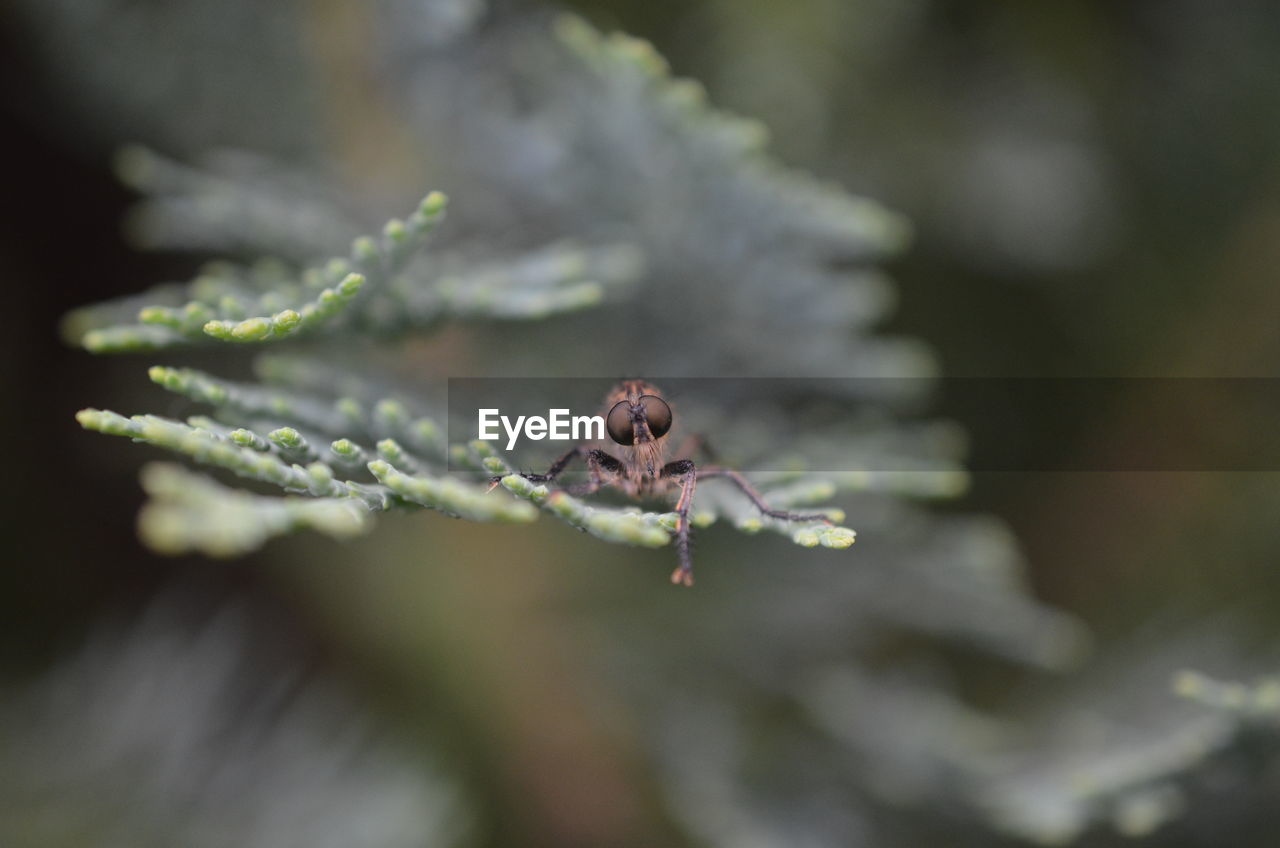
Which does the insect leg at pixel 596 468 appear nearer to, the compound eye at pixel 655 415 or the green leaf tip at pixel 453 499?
the compound eye at pixel 655 415

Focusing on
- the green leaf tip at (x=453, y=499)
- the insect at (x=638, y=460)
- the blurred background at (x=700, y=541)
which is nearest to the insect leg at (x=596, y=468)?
the insect at (x=638, y=460)

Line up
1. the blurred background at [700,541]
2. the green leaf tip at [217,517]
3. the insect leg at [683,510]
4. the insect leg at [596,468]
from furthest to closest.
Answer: the blurred background at [700,541] < the insect leg at [596,468] < the insect leg at [683,510] < the green leaf tip at [217,517]

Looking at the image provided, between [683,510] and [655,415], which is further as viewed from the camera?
[655,415]

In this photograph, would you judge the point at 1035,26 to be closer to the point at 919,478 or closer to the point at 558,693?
the point at 919,478

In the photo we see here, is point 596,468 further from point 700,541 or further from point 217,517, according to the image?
point 700,541

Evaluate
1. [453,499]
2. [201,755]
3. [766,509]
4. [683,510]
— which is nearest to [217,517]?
[453,499]

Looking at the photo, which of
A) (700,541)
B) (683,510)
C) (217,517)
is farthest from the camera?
(700,541)
